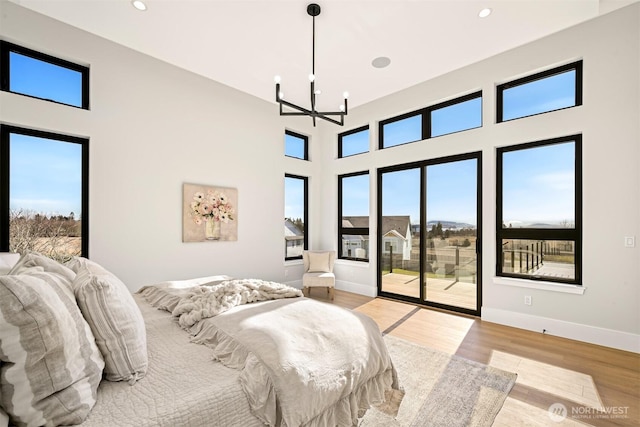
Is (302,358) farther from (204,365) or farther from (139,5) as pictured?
(139,5)

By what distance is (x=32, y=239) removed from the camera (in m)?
2.85

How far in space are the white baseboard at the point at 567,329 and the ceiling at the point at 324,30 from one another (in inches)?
127

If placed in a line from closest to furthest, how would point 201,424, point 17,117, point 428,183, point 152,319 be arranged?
point 201,424 → point 152,319 → point 17,117 → point 428,183

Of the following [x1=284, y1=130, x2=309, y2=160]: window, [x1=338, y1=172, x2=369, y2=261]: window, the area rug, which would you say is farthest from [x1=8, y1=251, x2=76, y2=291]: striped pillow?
[x1=338, y1=172, x2=369, y2=261]: window

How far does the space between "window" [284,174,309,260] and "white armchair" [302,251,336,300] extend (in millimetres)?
397

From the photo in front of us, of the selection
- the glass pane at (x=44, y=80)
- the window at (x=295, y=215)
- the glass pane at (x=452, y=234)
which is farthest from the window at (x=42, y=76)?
the glass pane at (x=452, y=234)

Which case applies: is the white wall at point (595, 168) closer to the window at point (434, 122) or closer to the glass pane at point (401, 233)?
the window at point (434, 122)

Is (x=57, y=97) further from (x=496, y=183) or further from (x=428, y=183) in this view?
(x=496, y=183)

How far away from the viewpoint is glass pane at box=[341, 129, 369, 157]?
17.1 feet

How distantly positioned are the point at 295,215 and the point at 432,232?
251 cm

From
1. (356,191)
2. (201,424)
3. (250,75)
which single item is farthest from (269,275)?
(201,424)

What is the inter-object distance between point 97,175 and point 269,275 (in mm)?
2771

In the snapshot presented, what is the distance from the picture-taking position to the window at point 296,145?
5.32m

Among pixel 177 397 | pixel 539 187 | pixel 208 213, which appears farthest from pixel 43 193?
pixel 539 187
